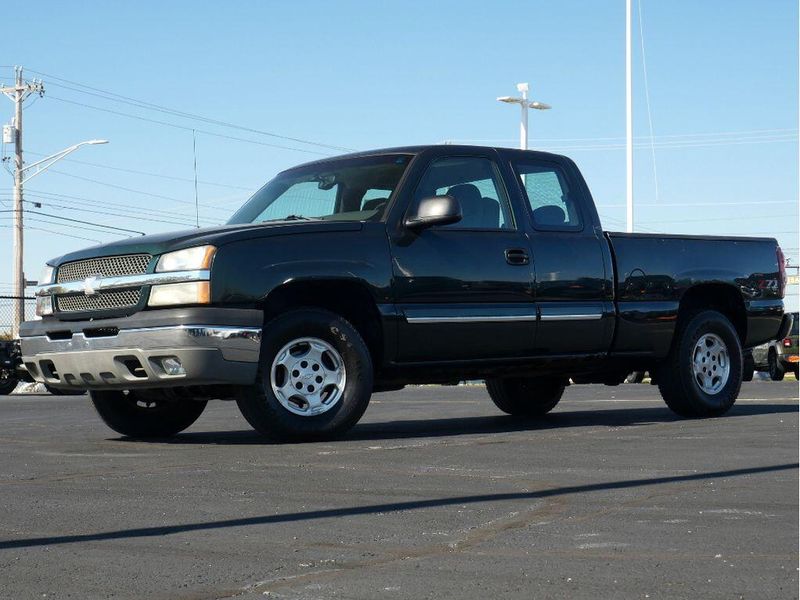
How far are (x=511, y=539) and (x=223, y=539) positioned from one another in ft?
3.37

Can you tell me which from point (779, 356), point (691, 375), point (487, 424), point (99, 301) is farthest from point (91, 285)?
point (779, 356)

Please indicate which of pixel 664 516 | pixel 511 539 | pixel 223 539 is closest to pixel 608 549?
pixel 511 539

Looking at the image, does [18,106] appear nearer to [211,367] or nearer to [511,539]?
[211,367]

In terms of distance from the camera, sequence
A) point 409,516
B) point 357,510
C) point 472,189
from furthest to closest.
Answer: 1. point 472,189
2. point 357,510
3. point 409,516

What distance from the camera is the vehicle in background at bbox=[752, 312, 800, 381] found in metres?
32.2

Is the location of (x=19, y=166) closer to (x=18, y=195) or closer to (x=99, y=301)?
(x=18, y=195)

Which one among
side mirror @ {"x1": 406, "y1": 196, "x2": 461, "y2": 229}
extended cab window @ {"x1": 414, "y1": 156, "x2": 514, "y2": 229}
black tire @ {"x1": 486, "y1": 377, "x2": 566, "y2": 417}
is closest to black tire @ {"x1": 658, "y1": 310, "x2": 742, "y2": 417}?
black tire @ {"x1": 486, "y1": 377, "x2": 566, "y2": 417}

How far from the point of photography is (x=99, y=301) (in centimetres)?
907

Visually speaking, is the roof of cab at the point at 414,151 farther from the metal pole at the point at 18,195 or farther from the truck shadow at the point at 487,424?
the metal pole at the point at 18,195

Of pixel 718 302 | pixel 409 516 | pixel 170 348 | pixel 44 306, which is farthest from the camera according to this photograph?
pixel 718 302

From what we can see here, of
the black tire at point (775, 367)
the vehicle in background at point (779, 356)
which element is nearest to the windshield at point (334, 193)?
the vehicle in background at point (779, 356)

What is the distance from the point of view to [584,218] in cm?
1070

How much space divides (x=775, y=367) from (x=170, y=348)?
26.7 metres

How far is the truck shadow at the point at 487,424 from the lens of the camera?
386 inches
